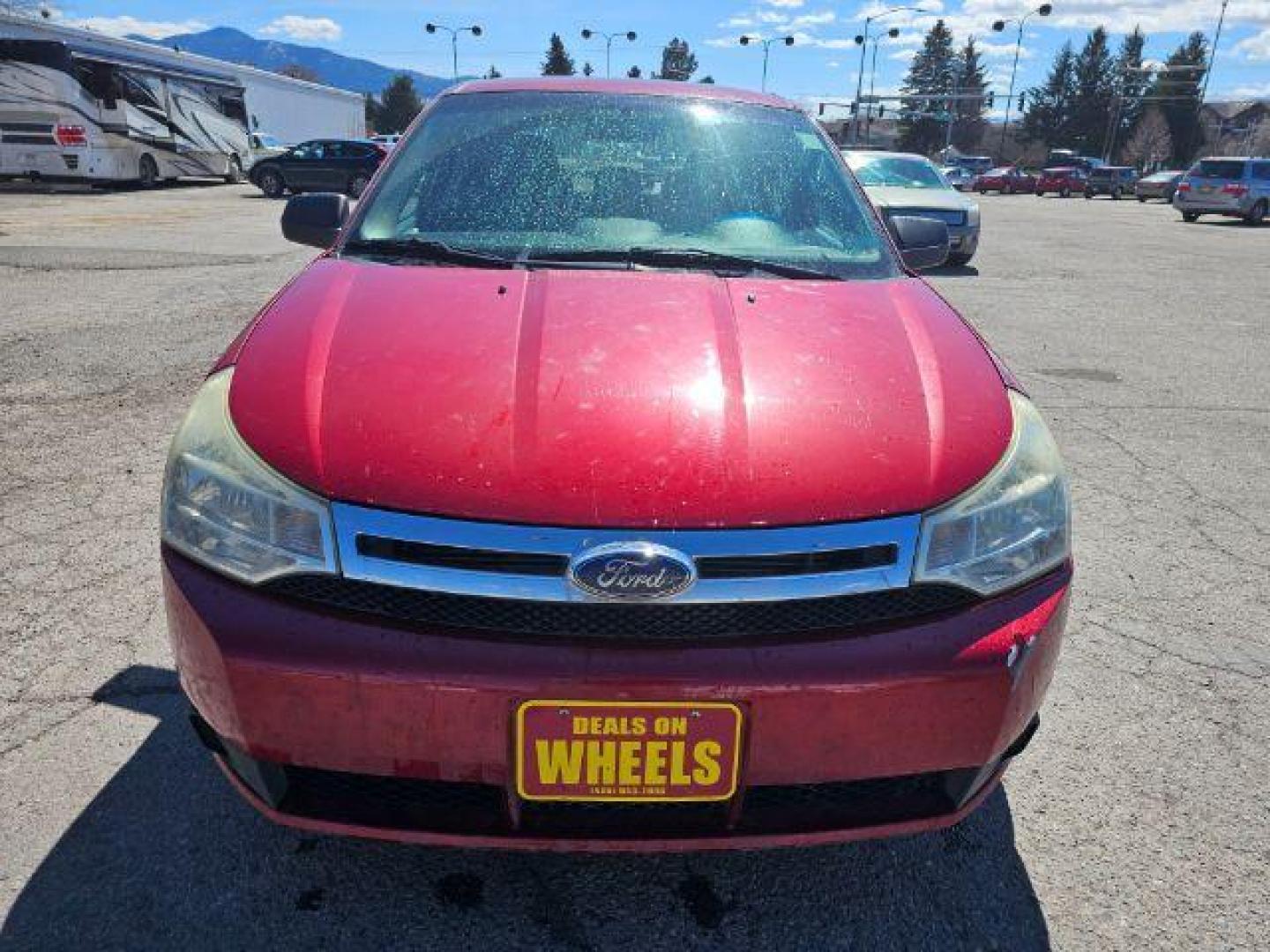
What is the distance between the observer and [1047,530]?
5.66 feet

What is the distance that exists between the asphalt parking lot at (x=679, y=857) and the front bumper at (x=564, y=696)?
34 cm

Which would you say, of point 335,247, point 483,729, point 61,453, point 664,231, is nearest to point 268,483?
point 483,729

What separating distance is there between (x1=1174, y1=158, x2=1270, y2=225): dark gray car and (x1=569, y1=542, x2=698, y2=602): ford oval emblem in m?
29.6

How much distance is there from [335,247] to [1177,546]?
130 inches

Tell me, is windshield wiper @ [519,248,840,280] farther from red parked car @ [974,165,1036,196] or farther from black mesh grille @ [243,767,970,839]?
red parked car @ [974,165,1036,196]

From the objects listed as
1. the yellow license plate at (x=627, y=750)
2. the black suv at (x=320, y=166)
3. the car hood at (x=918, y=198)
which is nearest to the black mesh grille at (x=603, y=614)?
the yellow license plate at (x=627, y=750)

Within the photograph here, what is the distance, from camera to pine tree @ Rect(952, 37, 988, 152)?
3541 inches

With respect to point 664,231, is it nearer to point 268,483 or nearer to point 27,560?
point 268,483

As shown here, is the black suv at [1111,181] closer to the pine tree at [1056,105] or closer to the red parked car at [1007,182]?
the red parked car at [1007,182]

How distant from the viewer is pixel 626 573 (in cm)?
147

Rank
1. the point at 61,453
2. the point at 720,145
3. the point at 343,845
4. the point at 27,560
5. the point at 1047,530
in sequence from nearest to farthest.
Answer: the point at 1047,530 < the point at 343,845 < the point at 720,145 < the point at 27,560 < the point at 61,453

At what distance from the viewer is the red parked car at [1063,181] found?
45.6 meters

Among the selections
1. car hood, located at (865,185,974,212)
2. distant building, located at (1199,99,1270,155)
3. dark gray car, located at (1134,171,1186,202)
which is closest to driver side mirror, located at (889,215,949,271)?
car hood, located at (865,185,974,212)

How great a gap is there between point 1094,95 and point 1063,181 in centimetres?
3927
